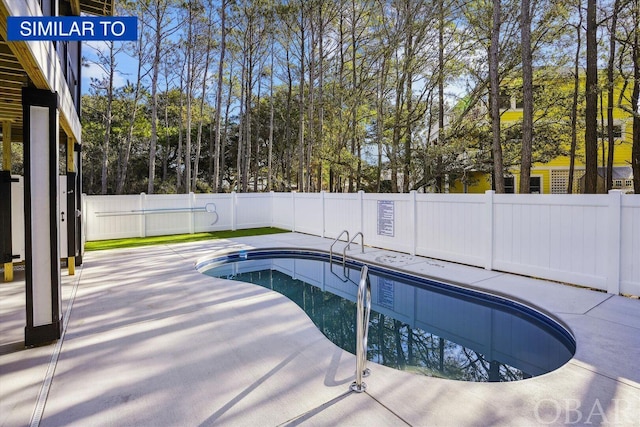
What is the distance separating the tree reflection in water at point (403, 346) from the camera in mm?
3080

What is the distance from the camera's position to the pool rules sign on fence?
7.71 metres

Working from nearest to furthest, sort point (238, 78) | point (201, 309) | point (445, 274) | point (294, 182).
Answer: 1. point (201, 309)
2. point (445, 274)
3. point (238, 78)
4. point (294, 182)

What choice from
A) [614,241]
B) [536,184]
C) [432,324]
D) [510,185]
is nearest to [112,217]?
[432,324]

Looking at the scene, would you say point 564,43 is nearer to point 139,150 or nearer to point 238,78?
point 238,78

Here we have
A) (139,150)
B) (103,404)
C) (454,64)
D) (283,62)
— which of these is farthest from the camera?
(139,150)

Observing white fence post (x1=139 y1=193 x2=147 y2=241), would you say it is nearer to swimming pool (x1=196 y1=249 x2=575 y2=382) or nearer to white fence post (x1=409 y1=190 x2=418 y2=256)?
swimming pool (x1=196 y1=249 x2=575 y2=382)

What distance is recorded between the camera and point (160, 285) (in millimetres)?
5164

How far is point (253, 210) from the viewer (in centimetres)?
1198

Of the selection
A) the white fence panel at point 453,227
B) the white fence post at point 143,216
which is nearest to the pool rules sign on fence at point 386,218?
the white fence panel at point 453,227

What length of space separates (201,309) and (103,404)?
185 centimetres

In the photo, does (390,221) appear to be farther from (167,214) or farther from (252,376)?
(167,214)

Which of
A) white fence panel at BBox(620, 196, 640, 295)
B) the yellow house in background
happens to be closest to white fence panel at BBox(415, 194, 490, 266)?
white fence panel at BBox(620, 196, 640, 295)

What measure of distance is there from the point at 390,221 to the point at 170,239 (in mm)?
5960

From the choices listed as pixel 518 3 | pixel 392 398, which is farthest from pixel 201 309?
pixel 518 3
